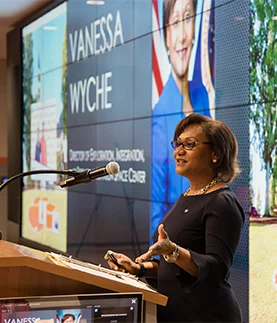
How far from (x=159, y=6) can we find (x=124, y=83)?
89cm

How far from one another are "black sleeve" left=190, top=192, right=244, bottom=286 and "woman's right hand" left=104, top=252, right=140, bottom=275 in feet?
0.75

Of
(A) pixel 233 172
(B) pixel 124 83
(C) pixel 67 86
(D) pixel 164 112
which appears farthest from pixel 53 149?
(A) pixel 233 172

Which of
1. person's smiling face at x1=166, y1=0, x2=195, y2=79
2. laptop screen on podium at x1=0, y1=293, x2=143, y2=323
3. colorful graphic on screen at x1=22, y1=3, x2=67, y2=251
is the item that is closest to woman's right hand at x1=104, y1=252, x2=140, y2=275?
laptop screen on podium at x1=0, y1=293, x2=143, y2=323

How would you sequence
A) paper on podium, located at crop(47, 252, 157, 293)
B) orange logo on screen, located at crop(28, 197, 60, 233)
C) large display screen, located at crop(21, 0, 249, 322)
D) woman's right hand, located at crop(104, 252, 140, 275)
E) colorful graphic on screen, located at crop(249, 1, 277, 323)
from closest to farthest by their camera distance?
paper on podium, located at crop(47, 252, 157, 293) < woman's right hand, located at crop(104, 252, 140, 275) < colorful graphic on screen, located at crop(249, 1, 277, 323) < large display screen, located at crop(21, 0, 249, 322) < orange logo on screen, located at crop(28, 197, 60, 233)

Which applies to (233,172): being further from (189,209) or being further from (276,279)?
(276,279)

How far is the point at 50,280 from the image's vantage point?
1.77 metres

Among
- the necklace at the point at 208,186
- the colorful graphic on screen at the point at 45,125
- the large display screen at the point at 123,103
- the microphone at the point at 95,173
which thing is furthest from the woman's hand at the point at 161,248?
the colorful graphic on screen at the point at 45,125

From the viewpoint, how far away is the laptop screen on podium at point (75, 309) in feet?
5.56

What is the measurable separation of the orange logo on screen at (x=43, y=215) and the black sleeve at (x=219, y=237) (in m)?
5.64

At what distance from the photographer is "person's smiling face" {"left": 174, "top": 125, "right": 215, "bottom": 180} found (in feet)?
7.85

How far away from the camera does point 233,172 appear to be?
243cm

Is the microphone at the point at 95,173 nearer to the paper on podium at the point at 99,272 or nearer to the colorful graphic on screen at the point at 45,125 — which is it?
the paper on podium at the point at 99,272

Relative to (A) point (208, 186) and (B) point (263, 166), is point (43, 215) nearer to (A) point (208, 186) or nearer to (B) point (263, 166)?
(B) point (263, 166)

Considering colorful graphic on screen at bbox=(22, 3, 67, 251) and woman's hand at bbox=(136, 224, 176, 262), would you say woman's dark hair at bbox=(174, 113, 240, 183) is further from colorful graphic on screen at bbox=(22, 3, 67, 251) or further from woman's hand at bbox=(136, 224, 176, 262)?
colorful graphic on screen at bbox=(22, 3, 67, 251)
